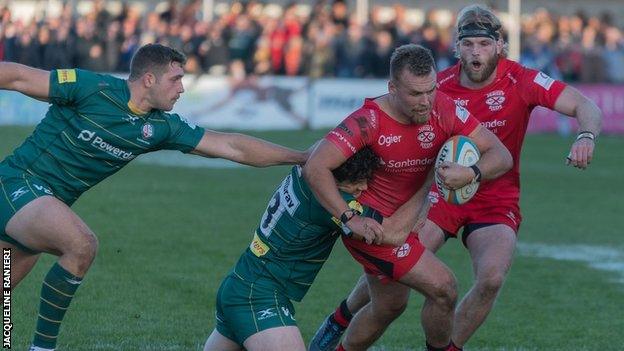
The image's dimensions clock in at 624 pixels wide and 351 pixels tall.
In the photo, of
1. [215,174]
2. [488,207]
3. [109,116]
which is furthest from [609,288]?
[215,174]

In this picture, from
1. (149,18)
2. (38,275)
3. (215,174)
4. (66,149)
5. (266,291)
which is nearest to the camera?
(266,291)

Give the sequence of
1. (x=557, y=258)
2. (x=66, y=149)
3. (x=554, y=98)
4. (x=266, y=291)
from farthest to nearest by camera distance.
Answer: (x=557, y=258)
(x=554, y=98)
(x=66, y=149)
(x=266, y=291)

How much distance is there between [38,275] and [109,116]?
373 cm

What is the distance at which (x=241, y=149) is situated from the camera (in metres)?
8.25

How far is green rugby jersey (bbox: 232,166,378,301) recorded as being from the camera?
7480mm

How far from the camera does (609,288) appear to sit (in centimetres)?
1172

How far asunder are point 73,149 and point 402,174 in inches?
79.0

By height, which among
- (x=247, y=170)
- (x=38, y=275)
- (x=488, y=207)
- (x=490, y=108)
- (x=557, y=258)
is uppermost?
(x=490, y=108)

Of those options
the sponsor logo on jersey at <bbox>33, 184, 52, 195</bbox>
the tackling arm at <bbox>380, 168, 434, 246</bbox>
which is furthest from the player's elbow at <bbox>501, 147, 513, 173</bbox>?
the sponsor logo on jersey at <bbox>33, 184, 52, 195</bbox>

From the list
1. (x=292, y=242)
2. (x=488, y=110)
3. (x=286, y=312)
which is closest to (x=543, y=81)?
(x=488, y=110)

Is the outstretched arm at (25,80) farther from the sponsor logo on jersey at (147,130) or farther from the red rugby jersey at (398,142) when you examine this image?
the red rugby jersey at (398,142)

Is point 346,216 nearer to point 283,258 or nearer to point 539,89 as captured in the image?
point 283,258

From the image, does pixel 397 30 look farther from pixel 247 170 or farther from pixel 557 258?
pixel 557 258

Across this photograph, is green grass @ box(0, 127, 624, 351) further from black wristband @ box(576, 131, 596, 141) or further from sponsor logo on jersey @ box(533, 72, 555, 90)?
sponsor logo on jersey @ box(533, 72, 555, 90)
